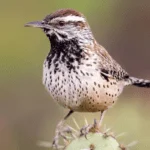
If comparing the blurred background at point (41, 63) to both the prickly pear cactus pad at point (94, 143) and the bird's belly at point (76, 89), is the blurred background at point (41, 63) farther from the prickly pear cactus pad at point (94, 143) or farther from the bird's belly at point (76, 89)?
the prickly pear cactus pad at point (94, 143)

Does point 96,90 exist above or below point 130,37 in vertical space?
above

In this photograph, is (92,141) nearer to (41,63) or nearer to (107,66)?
(107,66)

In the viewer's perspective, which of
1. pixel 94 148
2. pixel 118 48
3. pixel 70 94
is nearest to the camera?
pixel 94 148

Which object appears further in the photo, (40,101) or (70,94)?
(40,101)

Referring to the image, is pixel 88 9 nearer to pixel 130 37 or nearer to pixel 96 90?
pixel 130 37

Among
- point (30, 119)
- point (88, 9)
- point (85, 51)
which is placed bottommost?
point (30, 119)

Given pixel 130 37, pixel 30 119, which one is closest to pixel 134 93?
pixel 30 119

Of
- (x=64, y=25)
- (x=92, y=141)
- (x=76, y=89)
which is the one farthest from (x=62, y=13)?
(x=92, y=141)
